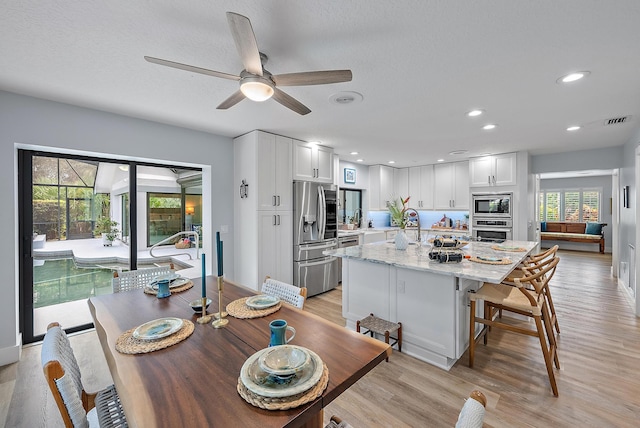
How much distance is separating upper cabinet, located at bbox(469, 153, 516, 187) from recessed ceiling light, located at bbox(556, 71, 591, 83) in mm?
3222

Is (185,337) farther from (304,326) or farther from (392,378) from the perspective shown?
(392,378)

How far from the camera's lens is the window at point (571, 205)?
849 cm

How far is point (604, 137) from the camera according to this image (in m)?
4.09

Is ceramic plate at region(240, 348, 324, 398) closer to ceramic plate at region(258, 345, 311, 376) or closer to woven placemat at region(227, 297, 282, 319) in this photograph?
ceramic plate at region(258, 345, 311, 376)

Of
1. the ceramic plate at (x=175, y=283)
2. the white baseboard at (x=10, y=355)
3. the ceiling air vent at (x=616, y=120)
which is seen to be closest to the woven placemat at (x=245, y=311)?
the ceramic plate at (x=175, y=283)

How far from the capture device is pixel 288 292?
1987 millimetres

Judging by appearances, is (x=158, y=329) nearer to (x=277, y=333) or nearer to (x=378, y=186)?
(x=277, y=333)

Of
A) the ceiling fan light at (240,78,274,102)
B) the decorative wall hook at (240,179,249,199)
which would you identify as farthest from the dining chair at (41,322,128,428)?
the decorative wall hook at (240,179,249,199)

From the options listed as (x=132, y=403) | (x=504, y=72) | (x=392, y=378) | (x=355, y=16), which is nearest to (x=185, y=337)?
(x=132, y=403)

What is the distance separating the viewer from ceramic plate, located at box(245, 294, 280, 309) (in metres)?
1.66

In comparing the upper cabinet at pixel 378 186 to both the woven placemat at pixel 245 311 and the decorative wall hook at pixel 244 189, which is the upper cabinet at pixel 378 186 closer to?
the decorative wall hook at pixel 244 189

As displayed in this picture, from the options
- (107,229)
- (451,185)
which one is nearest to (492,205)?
(451,185)

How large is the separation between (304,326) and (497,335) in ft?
8.51

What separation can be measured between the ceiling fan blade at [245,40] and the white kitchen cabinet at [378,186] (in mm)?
5175
